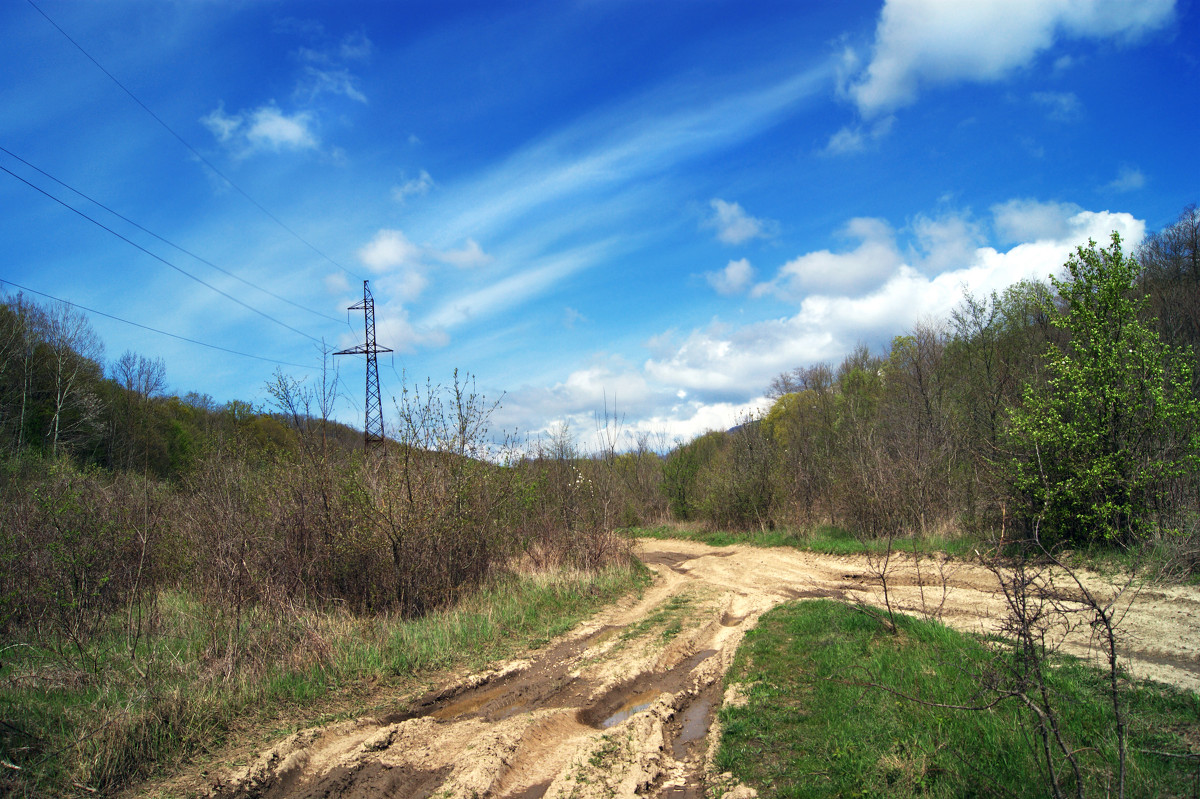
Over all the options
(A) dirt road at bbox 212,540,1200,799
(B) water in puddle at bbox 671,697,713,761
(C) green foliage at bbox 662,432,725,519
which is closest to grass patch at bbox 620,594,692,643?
(A) dirt road at bbox 212,540,1200,799

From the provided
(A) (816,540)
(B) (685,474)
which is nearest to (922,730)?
(A) (816,540)

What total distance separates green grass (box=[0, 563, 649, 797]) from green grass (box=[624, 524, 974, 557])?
7835mm

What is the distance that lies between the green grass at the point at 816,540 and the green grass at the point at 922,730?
5.07 m

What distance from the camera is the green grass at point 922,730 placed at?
12.5ft

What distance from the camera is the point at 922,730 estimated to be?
4.54 metres

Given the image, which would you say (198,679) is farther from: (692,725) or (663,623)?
(663,623)

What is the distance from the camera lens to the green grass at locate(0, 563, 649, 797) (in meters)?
4.83

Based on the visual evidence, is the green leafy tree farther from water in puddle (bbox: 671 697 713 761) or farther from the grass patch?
water in puddle (bbox: 671 697 713 761)

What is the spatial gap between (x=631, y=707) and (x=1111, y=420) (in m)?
11.1

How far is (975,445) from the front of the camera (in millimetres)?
17922

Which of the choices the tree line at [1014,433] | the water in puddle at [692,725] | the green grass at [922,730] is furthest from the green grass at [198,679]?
the tree line at [1014,433]

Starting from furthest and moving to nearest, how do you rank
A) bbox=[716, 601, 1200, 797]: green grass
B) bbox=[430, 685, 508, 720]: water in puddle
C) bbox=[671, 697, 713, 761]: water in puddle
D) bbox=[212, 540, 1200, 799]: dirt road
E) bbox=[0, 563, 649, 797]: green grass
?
bbox=[430, 685, 508, 720]: water in puddle → bbox=[671, 697, 713, 761]: water in puddle → bbox=[0, 563, 649, 797]: green grass → bbox=[212, 540, 1200, 799]: dirt road → bbox=[716, 601, 1200, 797]: green grass

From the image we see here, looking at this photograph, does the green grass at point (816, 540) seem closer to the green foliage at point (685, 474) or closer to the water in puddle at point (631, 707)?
the green foliage at point (685, 474)

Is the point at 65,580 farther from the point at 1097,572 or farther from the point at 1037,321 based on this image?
the point at 1037,321
